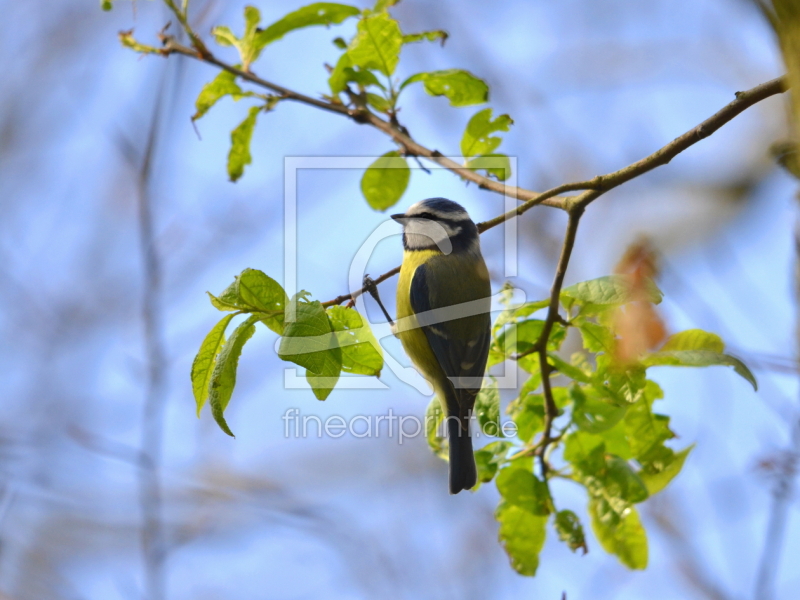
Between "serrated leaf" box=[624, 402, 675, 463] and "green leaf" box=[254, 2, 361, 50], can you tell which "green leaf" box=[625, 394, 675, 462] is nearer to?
"serrated leaf" box=[624, 402, 675, 463]

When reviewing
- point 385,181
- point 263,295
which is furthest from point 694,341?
point 385,181

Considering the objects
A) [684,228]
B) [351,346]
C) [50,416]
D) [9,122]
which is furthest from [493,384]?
[9,122]

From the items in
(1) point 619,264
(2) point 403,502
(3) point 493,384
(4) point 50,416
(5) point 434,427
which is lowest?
(2) point 403,502

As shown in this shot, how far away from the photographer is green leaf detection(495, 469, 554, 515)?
2031 mm

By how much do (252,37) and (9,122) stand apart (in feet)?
18.3

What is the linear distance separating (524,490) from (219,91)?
5.82 ft

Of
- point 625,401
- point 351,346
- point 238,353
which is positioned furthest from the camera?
point 625,401

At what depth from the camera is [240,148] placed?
271 cm

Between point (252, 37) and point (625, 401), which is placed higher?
point (252, 37)

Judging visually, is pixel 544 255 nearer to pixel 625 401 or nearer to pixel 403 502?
pixel 403 502

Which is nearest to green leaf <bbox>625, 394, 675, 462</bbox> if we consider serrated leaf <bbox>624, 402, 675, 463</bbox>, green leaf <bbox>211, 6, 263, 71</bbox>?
serrated leaf <bbox>624, 402, 675, 463</bbox>

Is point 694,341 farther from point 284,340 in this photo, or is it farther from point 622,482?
point 284,340

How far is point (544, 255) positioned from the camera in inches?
231

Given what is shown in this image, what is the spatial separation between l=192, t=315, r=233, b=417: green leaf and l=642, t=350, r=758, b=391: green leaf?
113 centimetres
